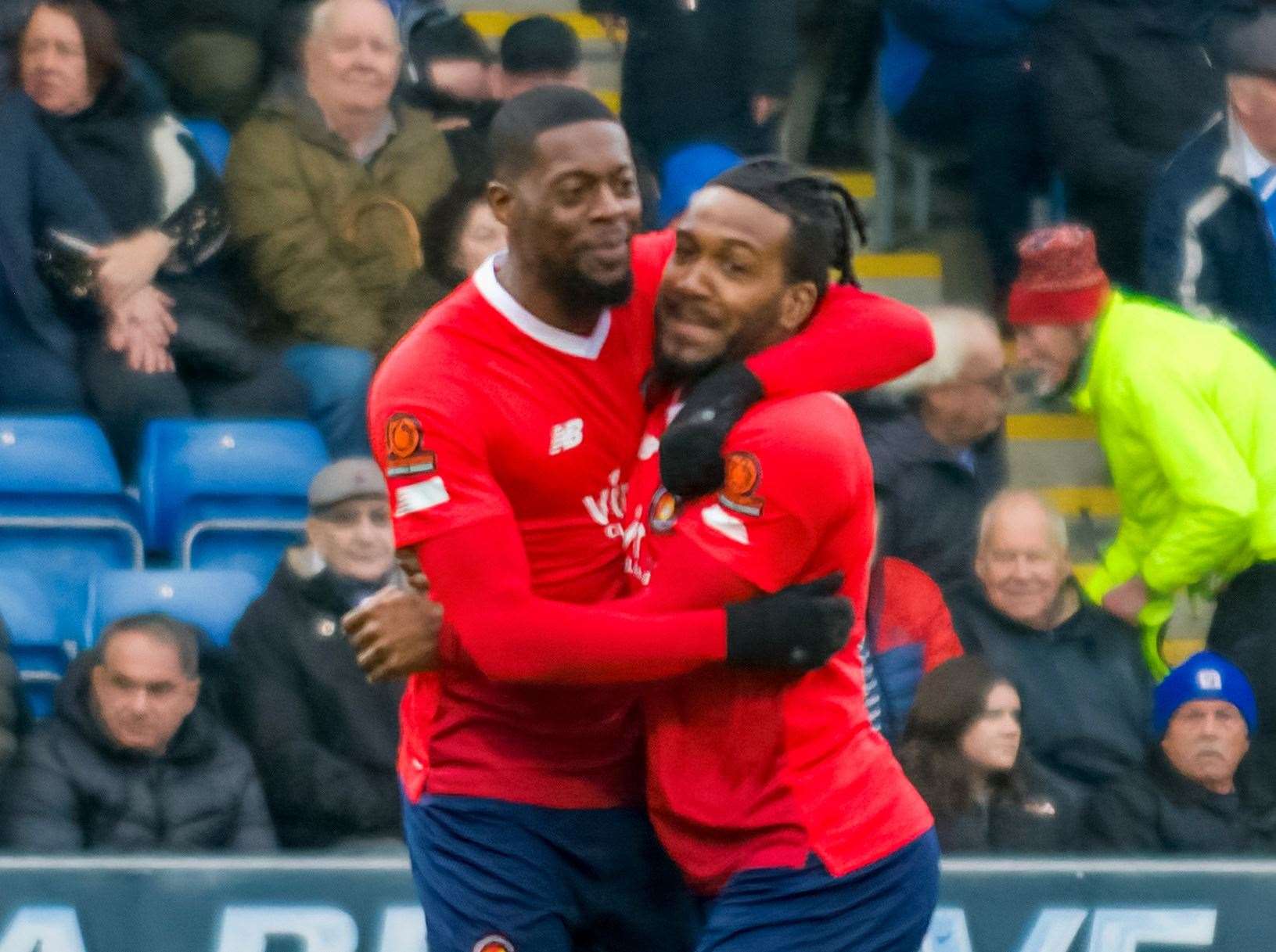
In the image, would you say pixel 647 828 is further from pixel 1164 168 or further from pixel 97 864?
pixel 1164 168

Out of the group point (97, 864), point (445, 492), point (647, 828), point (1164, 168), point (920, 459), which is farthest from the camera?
point (1164, 168)

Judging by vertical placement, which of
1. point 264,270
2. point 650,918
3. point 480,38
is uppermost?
point 480,38

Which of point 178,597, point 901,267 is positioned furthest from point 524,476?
point 901,267

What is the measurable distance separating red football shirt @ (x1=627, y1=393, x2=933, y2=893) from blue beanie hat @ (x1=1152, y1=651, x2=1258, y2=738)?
2.22 m

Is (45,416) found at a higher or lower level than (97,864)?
higher

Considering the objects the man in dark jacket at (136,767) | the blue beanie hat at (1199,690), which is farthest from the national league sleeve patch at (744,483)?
the blue beanie hat at (1199,690)

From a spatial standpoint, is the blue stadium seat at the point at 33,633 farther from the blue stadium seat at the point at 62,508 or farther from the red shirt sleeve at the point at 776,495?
the red shirt sleeve at the point at 776,495

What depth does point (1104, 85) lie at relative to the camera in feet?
22.5

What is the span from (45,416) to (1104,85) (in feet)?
9.54

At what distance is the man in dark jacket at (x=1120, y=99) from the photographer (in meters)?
6.80

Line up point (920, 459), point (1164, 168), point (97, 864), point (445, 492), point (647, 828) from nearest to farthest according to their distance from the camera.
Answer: point (445, 492), point (647, 828), point (97, 864), point (920, 459), point (1164, 168)

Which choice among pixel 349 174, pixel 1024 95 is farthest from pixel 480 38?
pixel 1024 95

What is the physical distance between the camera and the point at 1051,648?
5949mm

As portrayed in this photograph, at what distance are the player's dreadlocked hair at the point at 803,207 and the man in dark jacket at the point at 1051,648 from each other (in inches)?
87.1
